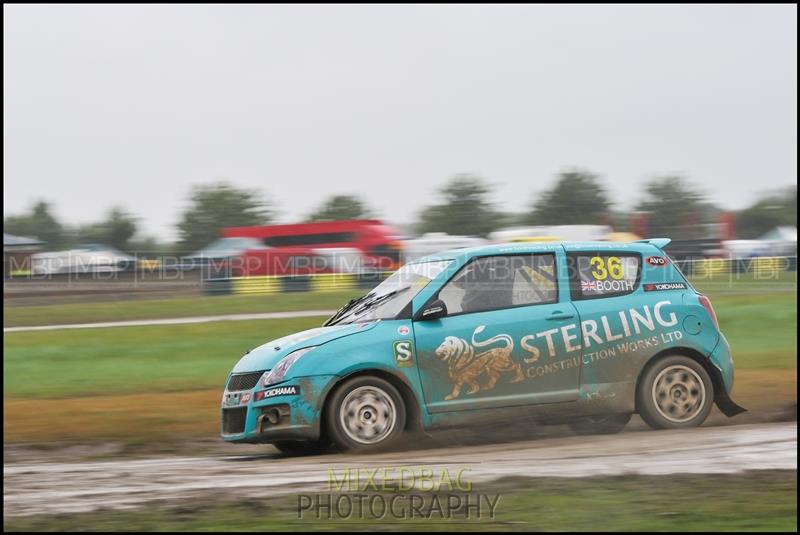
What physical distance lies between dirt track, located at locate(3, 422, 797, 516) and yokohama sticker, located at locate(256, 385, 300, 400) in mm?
510

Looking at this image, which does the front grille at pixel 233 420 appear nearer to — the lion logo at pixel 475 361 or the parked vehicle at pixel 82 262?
the lion logo at pixel 475 361

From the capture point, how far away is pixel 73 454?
30.2 ft

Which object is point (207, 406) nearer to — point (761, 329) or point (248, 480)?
point (248, 480)

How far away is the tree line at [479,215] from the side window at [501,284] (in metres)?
31.6

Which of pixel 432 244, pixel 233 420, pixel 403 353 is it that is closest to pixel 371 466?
pixel 403 353

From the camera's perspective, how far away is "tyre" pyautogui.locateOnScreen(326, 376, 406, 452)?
304 inches

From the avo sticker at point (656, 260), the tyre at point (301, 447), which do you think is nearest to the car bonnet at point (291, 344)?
the tyre at point (301, 447)

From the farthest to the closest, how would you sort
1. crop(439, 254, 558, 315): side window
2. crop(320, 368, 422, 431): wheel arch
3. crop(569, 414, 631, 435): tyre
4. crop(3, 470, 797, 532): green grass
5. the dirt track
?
crop(569, 414, 631, 435): tyre → crop(439, 254, 558, 315): side window → crop(320, 368, 422, 431): wheel arch → the dirt track → crop(3, 470, 797, 532): green grass

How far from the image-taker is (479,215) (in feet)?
166

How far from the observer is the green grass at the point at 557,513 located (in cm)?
517

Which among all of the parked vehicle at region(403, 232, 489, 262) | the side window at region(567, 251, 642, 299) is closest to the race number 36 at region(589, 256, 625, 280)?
the side window at region(567, 251, 642, 299)

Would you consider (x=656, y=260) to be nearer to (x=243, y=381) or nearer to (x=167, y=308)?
(x=243, y=381)

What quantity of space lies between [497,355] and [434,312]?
2.01 feet

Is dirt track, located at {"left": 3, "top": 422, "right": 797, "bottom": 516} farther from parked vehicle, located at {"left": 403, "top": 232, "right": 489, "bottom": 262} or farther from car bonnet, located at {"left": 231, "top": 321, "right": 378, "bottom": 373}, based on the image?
parked vehicle, located at {"left": 403, "top": 232, "right": 489, "bottom": 262}
